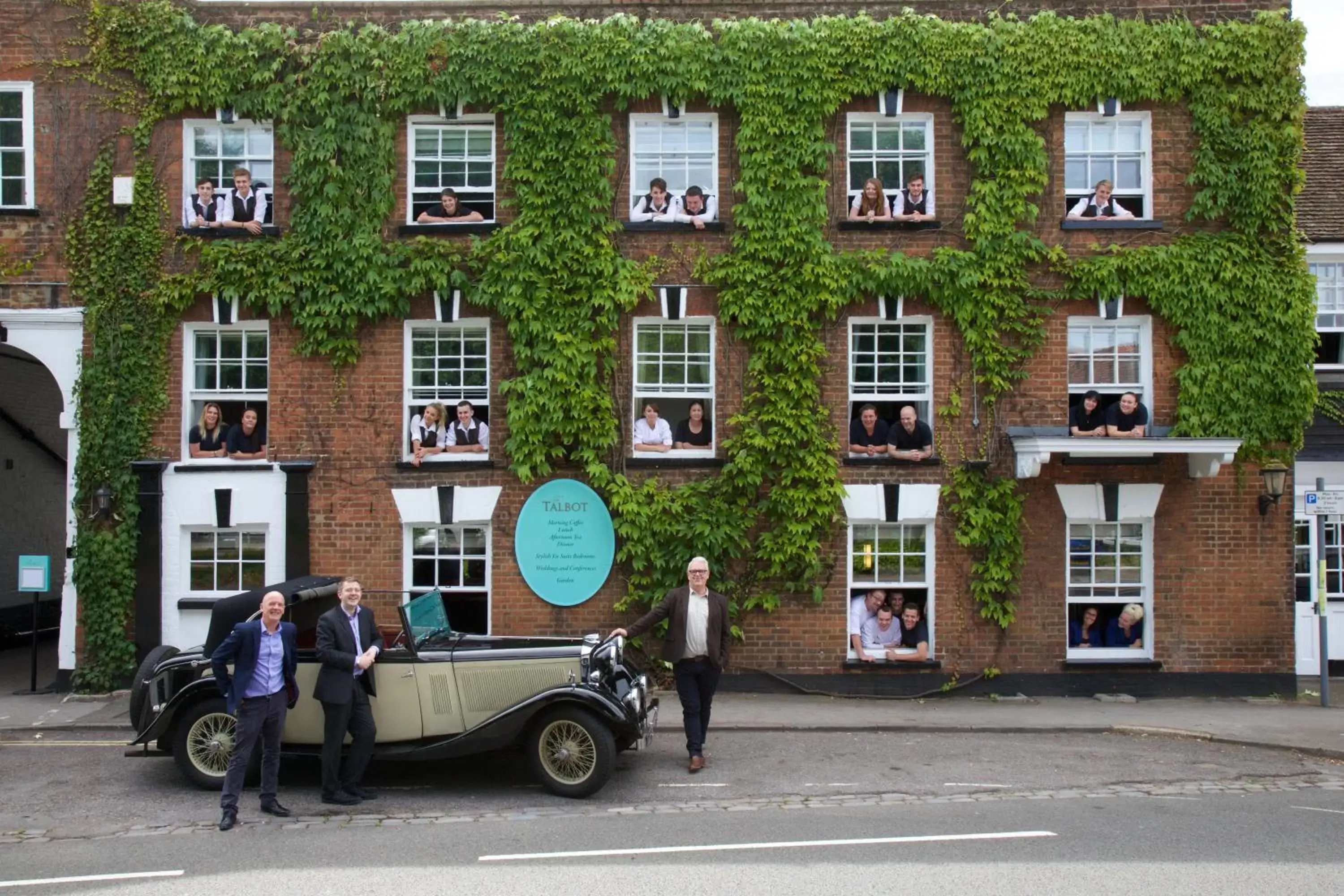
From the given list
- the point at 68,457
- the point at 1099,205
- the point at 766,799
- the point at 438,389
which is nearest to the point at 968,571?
the point at 1099,205

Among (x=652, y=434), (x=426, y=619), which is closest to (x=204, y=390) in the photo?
(x=652, y=434)

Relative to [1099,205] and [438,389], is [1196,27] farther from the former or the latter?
[438,389]

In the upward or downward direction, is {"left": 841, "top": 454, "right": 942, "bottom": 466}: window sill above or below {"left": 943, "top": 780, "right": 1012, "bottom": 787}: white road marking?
above

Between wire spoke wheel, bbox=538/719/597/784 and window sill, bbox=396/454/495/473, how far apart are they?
5.58 metres

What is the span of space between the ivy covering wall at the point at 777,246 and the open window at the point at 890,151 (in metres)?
0.48

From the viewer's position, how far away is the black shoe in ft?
30.3

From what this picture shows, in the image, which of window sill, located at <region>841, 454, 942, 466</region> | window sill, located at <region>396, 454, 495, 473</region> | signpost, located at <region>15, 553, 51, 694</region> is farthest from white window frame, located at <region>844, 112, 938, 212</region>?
signpost, located at <region>15, 553, 51, 694</region>

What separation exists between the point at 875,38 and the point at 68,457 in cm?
1114

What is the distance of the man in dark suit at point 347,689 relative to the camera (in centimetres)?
910

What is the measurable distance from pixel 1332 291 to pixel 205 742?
51.5 feet

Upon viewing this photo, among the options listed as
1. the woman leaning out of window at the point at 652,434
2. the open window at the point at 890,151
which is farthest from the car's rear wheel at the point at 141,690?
the open window at the point at 890,151

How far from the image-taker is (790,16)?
14672 mm

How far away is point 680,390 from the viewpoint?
14.6 metres

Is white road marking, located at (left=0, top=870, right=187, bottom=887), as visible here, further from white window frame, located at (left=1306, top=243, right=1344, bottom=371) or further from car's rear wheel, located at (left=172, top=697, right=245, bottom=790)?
white window frame, located at (left=1306, top=243, right=1344, bottom=371)
